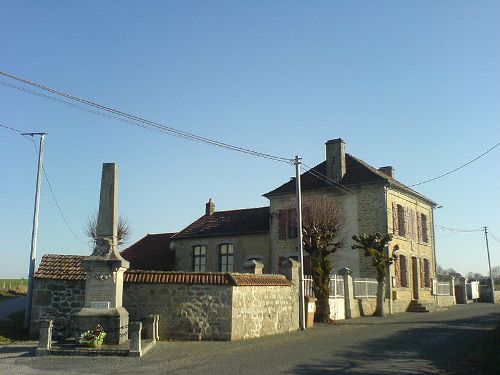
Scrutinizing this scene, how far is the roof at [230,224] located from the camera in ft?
104

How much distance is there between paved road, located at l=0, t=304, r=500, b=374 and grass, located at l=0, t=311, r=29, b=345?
58.1 inches

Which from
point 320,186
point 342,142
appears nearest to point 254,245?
point 320,186

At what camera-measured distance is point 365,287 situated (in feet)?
81.0

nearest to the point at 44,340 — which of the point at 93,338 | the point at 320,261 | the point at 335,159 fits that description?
the point at 93,338

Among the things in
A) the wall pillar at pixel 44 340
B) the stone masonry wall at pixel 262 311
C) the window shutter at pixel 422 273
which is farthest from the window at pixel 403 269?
the wall pillar at pixel 44 340

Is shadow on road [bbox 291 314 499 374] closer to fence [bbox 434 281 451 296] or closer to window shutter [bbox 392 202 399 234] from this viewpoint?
window shutter [bbox 392 202 399 234]

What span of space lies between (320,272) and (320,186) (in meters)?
9.56

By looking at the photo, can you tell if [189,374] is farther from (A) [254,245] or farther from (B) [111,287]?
(A) [254,245]

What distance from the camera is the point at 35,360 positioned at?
11.7m

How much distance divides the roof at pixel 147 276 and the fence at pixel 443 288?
2036 centimetres

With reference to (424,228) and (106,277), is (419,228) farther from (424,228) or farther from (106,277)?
(106,277)

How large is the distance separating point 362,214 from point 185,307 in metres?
14.8

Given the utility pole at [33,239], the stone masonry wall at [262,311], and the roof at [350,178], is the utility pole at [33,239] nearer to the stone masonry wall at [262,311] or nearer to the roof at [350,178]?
the stone masonry wall at [262,311]

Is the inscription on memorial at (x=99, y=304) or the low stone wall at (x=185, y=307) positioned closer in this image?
the inscription on memorial at (x=99, y=304)
